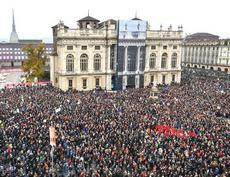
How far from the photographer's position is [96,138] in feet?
81.9

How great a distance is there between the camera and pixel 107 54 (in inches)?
2184

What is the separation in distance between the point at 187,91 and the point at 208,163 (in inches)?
1051

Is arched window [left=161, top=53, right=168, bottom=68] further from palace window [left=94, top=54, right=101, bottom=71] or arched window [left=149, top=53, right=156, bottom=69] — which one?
palace window [left=94, top=54, right=101, bottom=71]

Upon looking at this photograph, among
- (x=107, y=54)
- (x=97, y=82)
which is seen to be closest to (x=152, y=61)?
(x=107, y=54)

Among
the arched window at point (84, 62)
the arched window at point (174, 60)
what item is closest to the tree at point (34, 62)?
the arched window at point (84, 62)

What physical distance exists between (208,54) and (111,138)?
7644 cm

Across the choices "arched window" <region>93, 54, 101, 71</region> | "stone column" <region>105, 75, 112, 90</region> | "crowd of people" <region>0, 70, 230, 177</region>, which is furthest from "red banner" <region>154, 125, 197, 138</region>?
"arched window" <region>93, 54, 101, 71</region>

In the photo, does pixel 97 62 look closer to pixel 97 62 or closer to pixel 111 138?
pixel 97 62

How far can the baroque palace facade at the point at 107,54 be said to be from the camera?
52625 millimetres

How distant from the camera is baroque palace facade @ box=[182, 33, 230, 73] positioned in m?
86.8

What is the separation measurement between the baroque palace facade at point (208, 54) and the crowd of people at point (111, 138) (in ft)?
173

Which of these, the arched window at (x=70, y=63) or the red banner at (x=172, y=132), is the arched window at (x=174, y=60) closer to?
the arched window at (x=70, y=63)

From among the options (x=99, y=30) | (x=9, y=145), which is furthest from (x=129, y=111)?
(x=99, y=30)

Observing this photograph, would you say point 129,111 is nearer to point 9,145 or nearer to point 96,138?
point 96,138
